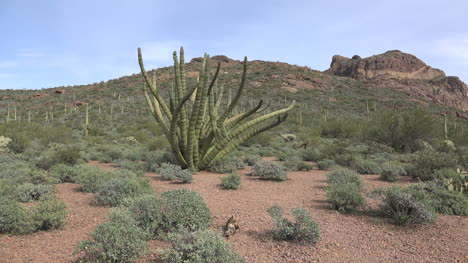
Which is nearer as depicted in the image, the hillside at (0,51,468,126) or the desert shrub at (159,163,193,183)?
the desert shrub at (159,163,193,183)

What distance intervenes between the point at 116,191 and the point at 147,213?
1816 millimetres

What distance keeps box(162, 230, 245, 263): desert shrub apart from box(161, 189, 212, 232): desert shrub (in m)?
0.74

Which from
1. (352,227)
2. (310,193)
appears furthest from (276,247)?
(310,193)

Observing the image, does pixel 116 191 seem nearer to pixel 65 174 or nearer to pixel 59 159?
pixel 65 174

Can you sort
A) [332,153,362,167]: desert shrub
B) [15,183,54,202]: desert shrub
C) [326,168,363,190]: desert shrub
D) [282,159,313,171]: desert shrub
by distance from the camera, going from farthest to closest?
1. [332,153,362,167]: desert shrub
2. [282,159,313,171]: desert shrub
3. [326,168,363,190]: desert shrub
4. [15,183,54,202]: desert shrub

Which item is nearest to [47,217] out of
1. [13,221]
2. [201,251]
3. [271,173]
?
[13,221]

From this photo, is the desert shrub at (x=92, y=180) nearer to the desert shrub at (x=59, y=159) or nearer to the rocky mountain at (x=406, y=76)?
the desert shrub at (x=59, y=159)

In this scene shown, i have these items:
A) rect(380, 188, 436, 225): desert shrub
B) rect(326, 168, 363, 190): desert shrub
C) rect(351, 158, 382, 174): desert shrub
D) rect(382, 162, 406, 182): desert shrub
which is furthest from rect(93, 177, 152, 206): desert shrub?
rect(351, 158, 382, 174): desert shrub

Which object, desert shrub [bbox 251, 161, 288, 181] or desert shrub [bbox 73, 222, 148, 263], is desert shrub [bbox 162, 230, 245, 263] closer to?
desert shrub [bbox 73, 222, 148, 263]

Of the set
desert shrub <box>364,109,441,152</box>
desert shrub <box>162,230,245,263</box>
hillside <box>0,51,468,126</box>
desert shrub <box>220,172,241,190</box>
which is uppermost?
hillside <box>0,51,468,126</box>

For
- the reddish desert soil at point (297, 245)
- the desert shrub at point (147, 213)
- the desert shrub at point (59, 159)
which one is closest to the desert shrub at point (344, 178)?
the reddish desert soil at point (297, 245)

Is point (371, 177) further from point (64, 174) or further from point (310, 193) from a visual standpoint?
point (64, 174)

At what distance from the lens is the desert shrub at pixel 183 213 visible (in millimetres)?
4453

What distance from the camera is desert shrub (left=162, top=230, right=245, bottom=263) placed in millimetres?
3312
